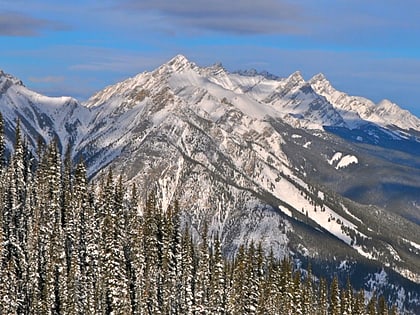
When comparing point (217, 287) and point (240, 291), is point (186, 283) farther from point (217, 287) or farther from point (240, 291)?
point (240, 291)

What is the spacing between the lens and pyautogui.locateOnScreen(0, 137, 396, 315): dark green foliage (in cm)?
10556

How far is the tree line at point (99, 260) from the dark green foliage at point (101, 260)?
6.4 inches

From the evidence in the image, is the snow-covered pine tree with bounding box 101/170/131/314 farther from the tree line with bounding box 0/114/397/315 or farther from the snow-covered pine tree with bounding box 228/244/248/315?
the snow-covered pine tree with bounding box 228/244/248/315

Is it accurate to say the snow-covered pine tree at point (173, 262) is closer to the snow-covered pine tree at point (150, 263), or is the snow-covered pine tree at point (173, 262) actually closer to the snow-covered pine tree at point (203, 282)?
the snow-covered pine tree at point (150, 263)

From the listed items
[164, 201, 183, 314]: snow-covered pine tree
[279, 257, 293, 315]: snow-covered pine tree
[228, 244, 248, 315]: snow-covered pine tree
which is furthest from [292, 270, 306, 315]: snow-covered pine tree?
[164, 201, 183, 314]: snow-covered pine tree

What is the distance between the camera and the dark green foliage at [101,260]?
4156 inches

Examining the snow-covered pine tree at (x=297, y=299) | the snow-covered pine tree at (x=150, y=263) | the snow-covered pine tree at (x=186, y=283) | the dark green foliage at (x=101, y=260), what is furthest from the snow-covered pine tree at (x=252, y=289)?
the snow-covered pine tree at (x=150, y=263)

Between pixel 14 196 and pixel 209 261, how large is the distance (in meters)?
42.6

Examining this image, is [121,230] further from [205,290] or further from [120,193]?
[205,290]

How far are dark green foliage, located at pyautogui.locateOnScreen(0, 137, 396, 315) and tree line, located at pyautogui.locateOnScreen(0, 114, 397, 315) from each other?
0.53 feet

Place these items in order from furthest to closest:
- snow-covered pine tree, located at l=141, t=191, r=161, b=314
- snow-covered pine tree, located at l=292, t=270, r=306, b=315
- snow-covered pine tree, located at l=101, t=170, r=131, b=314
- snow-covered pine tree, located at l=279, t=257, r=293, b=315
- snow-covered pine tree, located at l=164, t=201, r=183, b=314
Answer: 1. snow-covered pine tree, located at l=292, t=270, r=306, b=315
2. snow-covered pine tree, located at l=279, t=257, r=293, b=315
3. snow-covered pine tree, located at l=164, t=201, r=183, b=314
4. snow-covered pine tree, located at l=141, t=191, r=161, b=314
5. snow-covered pine tree, located at l=101, t=170, r=131, b=314

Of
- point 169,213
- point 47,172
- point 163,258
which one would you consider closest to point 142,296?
point 163,258

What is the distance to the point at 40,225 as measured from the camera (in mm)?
113062

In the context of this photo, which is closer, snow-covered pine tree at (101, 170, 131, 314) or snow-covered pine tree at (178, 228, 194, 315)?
snow-covered pine tree at (101, 170, 131, 314)
